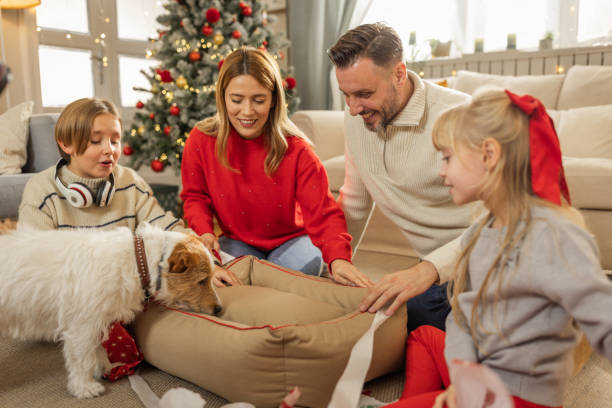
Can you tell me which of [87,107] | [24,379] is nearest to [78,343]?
[24,379]

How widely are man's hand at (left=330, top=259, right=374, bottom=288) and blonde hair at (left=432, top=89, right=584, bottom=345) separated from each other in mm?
728

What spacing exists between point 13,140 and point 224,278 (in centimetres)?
190

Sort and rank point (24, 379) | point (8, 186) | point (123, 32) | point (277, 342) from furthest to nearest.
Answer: point (123, 32) → point (8, 186) → point (24, 379) → point (277, 342)

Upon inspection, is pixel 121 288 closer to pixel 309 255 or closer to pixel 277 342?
pixel 277 342

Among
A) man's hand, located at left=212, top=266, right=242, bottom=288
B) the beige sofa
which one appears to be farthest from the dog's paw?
the beige sofa

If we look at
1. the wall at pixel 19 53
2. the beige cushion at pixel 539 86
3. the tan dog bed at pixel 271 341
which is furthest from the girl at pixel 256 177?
the wall at pixel 19 53

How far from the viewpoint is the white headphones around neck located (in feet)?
5.85

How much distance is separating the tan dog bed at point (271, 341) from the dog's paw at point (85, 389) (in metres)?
0.18

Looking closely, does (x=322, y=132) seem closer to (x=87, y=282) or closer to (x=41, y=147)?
(x=41, y=147)

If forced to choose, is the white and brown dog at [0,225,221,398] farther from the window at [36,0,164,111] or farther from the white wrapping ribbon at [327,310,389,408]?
the window at [36,0,164,111]

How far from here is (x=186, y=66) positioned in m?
3.64

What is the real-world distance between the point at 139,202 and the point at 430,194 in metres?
1.13

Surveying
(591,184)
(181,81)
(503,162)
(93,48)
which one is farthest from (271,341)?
(93,48)

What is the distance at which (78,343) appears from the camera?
1432mm
